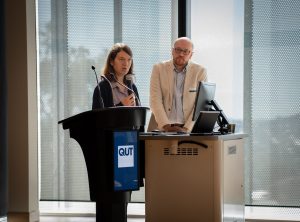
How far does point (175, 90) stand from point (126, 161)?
1553 millimetres

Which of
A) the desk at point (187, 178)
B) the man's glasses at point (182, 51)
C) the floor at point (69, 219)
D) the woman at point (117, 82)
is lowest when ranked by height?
the floor at point (69, 219)

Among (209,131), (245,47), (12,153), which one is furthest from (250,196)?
(12,153)

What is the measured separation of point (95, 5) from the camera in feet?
19.5

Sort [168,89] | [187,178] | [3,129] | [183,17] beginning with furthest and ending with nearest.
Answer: [183,17] < [3,129] < [168,89] < [187,178]

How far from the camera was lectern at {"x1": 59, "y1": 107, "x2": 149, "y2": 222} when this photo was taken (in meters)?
3.53

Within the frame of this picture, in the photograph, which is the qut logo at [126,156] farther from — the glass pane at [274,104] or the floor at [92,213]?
the glass pane at [274,104]

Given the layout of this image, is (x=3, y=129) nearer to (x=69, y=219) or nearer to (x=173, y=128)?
(x=69, y=219)

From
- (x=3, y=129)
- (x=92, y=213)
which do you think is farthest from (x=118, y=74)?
(x=92, y=213)

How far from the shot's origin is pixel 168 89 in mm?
5016

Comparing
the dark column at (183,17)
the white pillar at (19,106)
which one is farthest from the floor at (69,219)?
the dark column at (183,17)

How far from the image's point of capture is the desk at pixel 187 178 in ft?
12.4

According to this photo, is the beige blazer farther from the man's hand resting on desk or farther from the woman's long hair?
the woman's long hair

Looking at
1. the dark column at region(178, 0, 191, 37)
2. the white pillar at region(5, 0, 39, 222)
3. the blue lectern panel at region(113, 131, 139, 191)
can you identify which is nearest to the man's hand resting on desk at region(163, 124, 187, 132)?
the blue lectern panel at region(113, 131, 139, 191)

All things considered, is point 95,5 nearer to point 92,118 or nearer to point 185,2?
point 185,2
